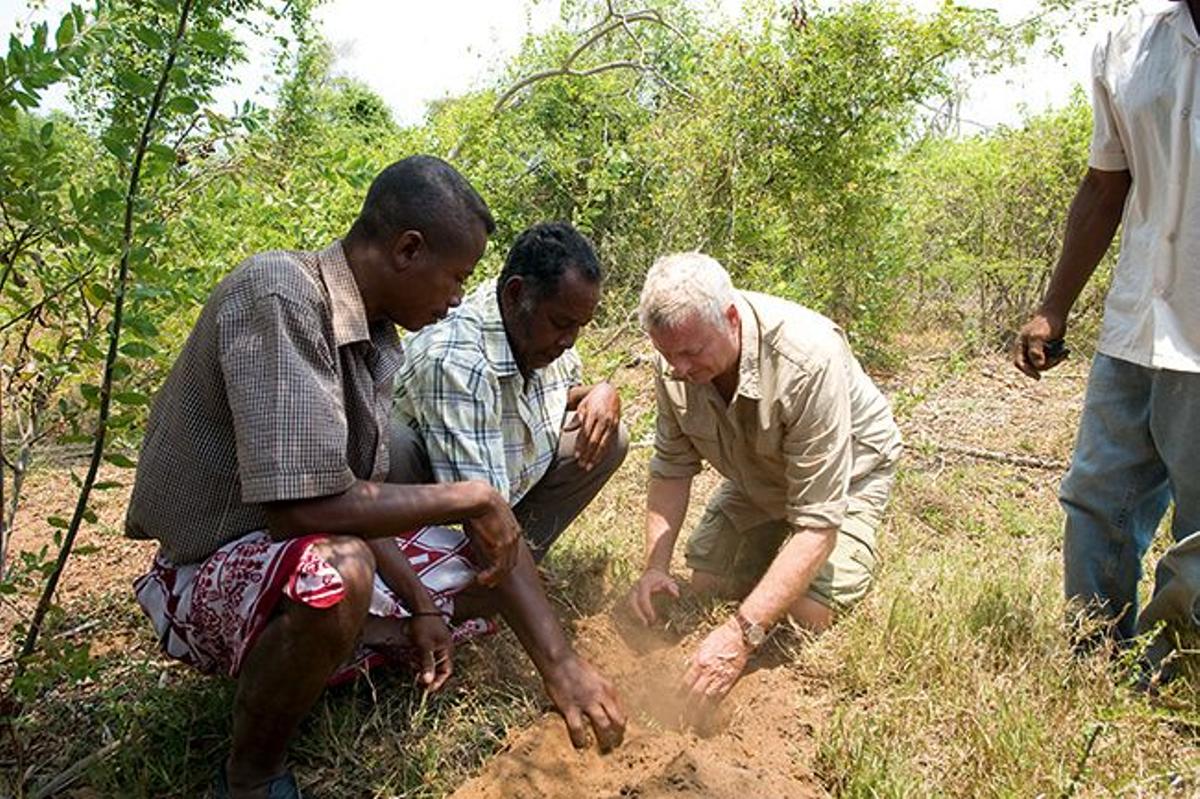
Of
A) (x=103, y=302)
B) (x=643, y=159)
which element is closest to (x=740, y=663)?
(x=103, y=302)

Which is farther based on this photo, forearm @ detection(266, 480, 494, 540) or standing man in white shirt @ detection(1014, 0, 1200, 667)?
standing man in white shirt @ detection(1014, 0, 1200, 667)

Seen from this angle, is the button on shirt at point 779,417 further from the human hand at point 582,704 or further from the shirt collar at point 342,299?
the shirt collar at point 342,299

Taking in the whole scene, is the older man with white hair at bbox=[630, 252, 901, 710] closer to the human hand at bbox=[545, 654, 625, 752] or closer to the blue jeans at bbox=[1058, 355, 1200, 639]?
the human hand at bbox=[545, 654, 625, 752]

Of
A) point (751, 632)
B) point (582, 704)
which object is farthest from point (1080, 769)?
point (582, 704)

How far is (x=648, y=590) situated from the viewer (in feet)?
9.96

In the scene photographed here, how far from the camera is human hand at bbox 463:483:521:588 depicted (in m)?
2.16

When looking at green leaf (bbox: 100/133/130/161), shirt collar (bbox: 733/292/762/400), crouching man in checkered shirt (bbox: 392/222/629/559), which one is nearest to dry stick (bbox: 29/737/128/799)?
crouching man in checkered shirt (bbox: 392/222/629/559)

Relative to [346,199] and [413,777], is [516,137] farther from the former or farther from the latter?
Answer: [413,777]

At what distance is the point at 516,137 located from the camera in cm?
832

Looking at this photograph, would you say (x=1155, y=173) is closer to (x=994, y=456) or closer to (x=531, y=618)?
(x=531, y=618)

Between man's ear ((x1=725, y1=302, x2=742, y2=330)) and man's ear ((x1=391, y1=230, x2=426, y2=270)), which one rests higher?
man's ear ((x1=391, y1=230, x2=426, y2=270))

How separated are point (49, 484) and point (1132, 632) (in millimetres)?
4480

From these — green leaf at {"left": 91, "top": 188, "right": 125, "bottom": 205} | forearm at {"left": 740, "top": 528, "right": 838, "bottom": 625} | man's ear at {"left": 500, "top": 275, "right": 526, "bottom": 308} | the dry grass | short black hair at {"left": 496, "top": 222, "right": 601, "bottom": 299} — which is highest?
green leaf at {"left": 91, "top": 188, "right": 125, "bottom": 205}

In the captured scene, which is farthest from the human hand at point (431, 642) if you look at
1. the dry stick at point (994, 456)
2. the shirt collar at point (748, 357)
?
the dry stick at point (994, 456)
